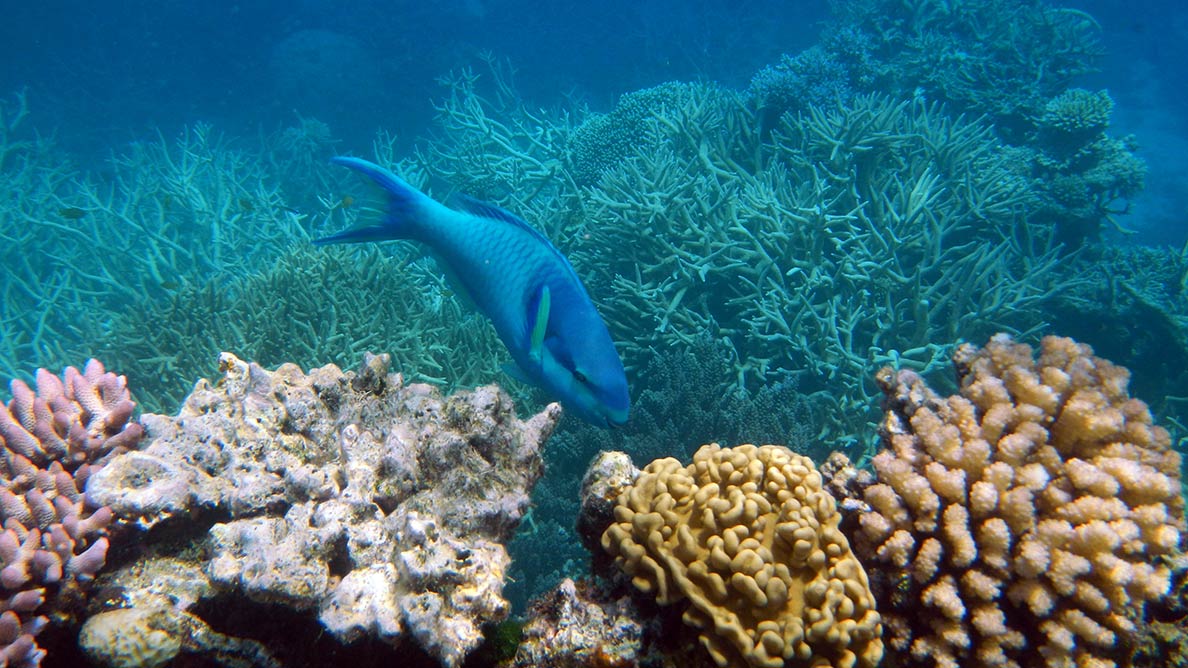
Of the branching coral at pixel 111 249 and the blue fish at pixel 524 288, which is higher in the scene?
the branching coral at pixel 111 249

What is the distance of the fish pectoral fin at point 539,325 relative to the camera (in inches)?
99.5

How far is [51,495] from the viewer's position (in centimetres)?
186

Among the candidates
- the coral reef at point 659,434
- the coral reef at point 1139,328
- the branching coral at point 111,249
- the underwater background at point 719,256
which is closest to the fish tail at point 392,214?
the underwater background at point 719,256

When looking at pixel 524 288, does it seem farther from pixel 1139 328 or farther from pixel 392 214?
pixel 1139 328

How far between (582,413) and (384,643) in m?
1.24

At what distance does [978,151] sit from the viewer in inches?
235

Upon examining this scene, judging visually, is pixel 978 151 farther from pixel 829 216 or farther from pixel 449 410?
pixel 449 410

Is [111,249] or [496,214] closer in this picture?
[496,214]

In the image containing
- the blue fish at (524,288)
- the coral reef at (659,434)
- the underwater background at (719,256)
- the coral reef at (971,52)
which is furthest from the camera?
the coral reef at (971,52)

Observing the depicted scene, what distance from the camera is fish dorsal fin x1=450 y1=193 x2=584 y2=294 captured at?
275cm

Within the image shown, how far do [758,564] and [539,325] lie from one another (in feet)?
4.65

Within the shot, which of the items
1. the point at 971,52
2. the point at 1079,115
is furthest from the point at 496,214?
the point at 971,52

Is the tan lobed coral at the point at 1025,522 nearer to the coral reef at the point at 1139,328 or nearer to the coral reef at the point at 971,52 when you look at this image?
the coral reef at the point at 1139,328

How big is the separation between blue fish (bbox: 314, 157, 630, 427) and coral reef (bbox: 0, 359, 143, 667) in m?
1.24
